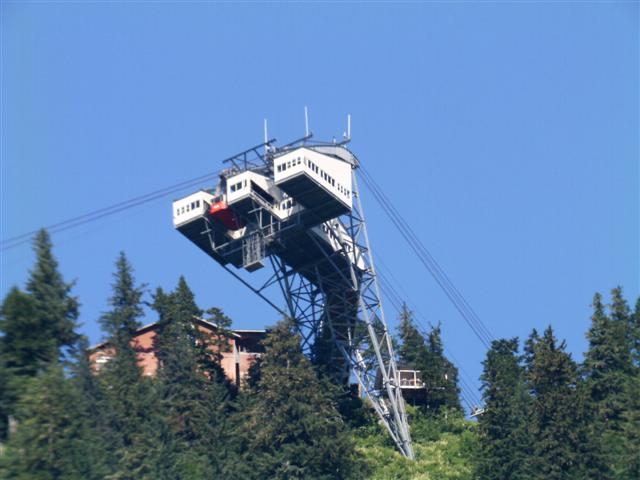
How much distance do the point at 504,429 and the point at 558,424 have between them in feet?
19.0

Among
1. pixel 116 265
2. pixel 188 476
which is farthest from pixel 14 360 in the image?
pixel 116 265

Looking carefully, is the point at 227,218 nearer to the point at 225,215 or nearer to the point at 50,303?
the point at 225,215

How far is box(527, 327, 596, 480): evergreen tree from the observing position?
82.1 metres

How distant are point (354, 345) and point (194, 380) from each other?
14910mm

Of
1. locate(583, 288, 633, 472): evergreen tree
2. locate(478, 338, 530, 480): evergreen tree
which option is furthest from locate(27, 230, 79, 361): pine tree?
locate(583, 288, 633, 472): evergreen tree

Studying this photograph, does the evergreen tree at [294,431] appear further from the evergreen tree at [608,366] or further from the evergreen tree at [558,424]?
the evergreen tree at [608,366]

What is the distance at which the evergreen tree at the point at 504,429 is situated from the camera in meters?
85.7

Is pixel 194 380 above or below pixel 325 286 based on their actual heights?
below

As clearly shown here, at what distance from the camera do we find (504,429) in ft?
290

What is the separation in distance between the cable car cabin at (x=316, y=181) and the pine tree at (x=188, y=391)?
10.7 metres

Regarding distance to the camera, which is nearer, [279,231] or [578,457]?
[578,457]

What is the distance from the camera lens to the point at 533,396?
8931 centimetres

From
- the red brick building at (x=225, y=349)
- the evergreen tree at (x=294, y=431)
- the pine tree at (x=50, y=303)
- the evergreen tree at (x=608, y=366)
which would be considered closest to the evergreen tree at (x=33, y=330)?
the pine tree at (x=50, y=303)

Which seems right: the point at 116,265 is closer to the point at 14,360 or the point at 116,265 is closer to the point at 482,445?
the point at 14,360
